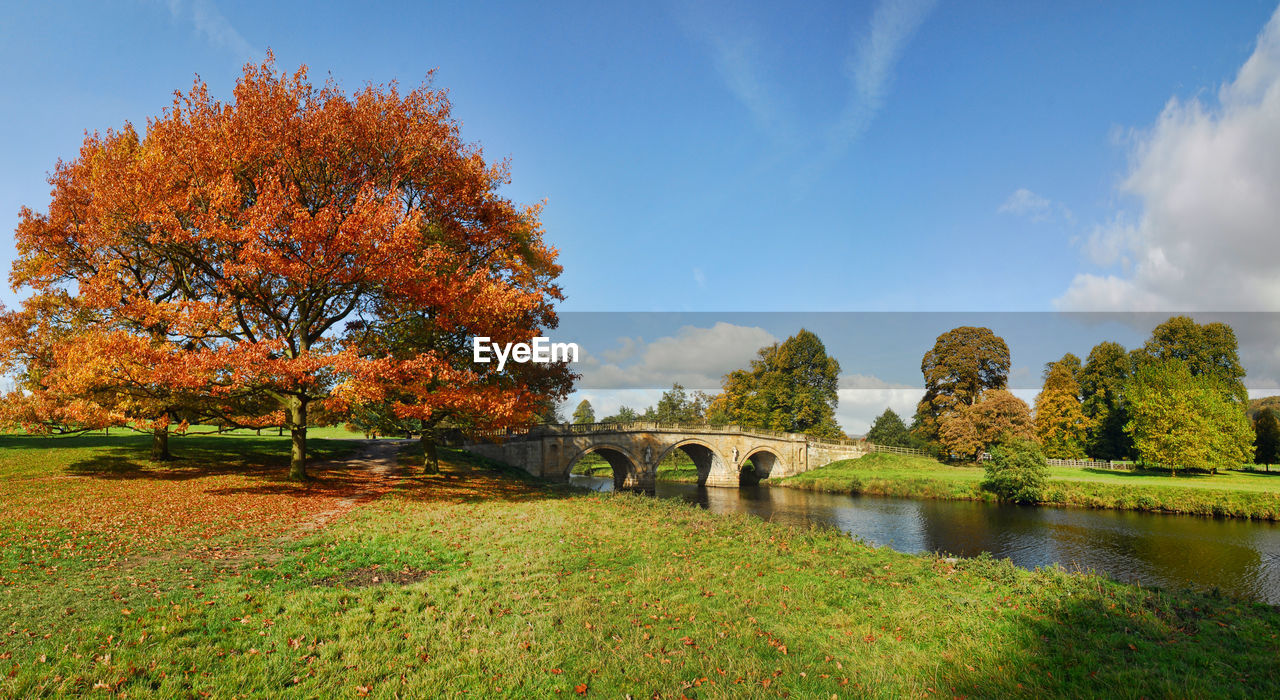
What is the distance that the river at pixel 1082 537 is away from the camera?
63.0ft

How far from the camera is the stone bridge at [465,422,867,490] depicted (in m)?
37.6

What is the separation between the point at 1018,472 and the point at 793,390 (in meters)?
31.0

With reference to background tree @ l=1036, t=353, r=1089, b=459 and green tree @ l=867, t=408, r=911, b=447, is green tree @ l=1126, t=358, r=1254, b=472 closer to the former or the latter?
background tree @ l=1036, t=353, r=1089, b=459

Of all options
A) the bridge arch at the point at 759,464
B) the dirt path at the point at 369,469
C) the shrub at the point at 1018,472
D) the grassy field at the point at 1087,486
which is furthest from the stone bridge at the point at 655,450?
the shrub at the point at 1018,472

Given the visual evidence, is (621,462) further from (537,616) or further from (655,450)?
(537,616)

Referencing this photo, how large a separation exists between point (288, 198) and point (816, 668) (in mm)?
17131

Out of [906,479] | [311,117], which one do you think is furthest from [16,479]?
[906,479]

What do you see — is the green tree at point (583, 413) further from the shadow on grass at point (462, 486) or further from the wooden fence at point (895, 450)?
the shadow on grass at point (462, 486)

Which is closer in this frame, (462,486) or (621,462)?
(462,486)

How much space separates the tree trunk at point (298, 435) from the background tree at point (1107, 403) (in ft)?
204

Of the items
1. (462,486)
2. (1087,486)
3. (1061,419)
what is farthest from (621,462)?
(1061,419)

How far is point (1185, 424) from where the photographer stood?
38.3m

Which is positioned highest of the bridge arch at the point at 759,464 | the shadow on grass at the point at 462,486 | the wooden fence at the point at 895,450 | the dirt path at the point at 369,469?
the dirt path at the point at 369,469

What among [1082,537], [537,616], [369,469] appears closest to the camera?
[537,616]
